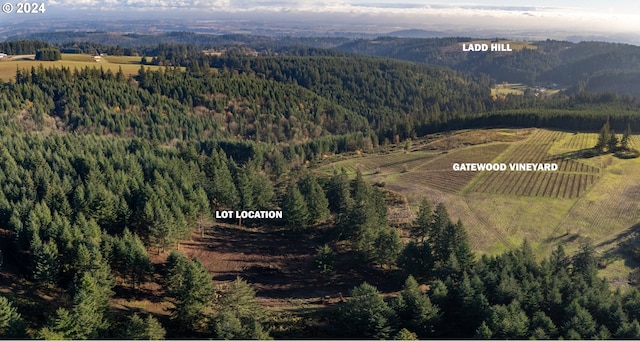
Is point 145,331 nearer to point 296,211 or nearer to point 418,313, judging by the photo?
point 418,313

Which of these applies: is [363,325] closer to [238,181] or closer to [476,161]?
[238,181]

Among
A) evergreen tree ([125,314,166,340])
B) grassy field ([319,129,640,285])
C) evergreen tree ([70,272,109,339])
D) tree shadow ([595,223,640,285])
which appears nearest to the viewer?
evergreen tree ([125,314,166,340])

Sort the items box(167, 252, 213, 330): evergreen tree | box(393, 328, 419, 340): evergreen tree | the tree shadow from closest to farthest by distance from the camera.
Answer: box(393, 328, 419, 340): evergreen tree < box(167, 252, 213, 330): evergreen tree < the tree shadow

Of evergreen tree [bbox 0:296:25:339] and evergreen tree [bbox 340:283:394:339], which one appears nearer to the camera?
evergreen tree [bbox 0:296:25:339]

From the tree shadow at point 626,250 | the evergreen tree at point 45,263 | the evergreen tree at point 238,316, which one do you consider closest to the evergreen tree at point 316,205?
the evergreen tree at point 238,316

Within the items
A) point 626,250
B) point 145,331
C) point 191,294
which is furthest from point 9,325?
point 626,250

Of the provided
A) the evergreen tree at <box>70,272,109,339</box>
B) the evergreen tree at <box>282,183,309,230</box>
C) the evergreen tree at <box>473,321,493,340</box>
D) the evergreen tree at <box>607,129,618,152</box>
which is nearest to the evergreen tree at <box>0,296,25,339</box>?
the evergreen tree at <box>70,272,109,339</box>

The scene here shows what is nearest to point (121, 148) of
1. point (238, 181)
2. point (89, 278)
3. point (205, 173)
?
point (205, 173)

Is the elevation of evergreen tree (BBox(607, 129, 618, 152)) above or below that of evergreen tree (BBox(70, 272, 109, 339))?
above

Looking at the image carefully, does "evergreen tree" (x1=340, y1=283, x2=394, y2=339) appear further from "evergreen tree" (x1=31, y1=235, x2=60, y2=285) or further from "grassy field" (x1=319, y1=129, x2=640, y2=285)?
"evergreen tree" (x1=31, y1=235, x2=60, y2=285)
